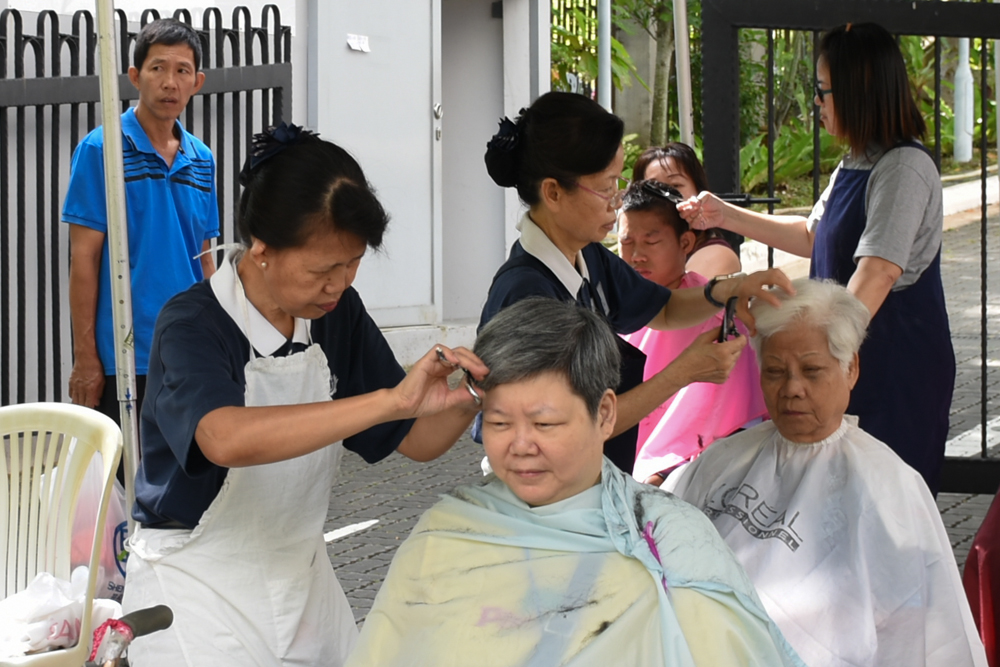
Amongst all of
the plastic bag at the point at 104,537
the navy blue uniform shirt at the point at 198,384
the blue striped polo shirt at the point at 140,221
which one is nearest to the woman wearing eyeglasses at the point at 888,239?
the navy blue uniform shirt at the point at 198,384

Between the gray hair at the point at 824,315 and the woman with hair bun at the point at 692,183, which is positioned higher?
the woman with hair bun at the point at 692,183

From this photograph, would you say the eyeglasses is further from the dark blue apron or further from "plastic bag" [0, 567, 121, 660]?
"plastic bag" [0, 567, 121, 660]

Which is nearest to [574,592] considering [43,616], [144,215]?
[43,616]

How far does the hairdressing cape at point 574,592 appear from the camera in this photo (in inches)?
→ 78.7

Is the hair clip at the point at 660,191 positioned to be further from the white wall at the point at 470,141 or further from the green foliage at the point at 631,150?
the green foliage at the point at 631,150

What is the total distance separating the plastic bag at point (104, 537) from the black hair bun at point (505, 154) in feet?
3.64

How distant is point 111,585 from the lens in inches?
107

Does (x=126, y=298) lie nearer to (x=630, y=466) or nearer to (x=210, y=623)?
(x=210, y=623)

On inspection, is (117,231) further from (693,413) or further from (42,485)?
(693,413)

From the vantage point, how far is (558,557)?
83.7 inches

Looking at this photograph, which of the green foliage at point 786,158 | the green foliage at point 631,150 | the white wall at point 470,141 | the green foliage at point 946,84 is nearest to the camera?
the white wall at point 470,141

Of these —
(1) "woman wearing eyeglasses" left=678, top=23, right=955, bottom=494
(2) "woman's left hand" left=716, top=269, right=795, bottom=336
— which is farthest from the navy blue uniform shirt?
(1) "woman wearing eyeglasses" left=678, top=23, right=955, bottom=494

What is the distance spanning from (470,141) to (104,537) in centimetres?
602

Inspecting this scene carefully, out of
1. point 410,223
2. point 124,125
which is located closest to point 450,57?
point 410,223
